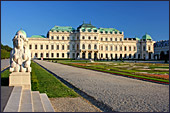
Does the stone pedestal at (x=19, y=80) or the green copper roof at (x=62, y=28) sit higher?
the green copper roof at (x=62, y=28)

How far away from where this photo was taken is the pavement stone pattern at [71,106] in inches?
226

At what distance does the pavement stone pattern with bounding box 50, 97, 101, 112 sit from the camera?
5738 mm

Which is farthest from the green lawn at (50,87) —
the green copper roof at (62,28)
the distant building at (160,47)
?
the distant building at (160,47)

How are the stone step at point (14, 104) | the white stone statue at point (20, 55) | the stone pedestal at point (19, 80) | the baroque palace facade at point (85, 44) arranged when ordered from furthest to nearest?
1. the baroque palace facade at point (85, 44)
2. the white stone statue at point (20, 55)
3. the stone pedestal at point (19, 80)
4. the stone step at point (14, 104)

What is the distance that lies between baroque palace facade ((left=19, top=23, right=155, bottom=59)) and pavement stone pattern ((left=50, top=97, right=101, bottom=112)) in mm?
65942

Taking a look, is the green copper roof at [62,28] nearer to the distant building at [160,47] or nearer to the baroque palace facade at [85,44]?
the baroque palace facade at [85,44]

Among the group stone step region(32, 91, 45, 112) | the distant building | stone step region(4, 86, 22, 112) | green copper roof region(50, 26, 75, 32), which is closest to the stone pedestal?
stone step region(32, 91, 45, 112)

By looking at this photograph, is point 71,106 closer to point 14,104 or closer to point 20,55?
point 14,104

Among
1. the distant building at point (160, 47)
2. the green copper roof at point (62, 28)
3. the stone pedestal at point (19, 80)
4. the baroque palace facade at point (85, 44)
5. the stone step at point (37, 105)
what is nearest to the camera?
the stone step at point (37, 105)

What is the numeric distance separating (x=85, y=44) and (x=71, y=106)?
70652mm

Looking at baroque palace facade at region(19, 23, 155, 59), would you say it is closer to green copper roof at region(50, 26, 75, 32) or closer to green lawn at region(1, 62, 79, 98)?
green copper roof at region(50, 26, 75, 32)

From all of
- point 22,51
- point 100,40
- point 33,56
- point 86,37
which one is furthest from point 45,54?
point 22,51

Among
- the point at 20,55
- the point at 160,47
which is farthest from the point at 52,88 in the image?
the point at 160,47

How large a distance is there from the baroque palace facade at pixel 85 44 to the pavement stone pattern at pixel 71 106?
65.9 m
